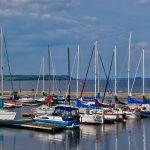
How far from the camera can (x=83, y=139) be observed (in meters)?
43.3

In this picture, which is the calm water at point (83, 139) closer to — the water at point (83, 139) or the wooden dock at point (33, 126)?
the water at point (83, 139)

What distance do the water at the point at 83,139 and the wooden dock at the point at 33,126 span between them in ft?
2.82

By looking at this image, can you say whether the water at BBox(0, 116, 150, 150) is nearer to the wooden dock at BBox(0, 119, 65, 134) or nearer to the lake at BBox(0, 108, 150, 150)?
the lake at BBox(0, 108, 150, 150)

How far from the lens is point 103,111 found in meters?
56.1

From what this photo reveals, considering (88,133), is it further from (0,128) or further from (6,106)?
(6,106)

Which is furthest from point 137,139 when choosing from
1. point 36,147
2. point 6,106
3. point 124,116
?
point 6,106

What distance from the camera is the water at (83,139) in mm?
39600

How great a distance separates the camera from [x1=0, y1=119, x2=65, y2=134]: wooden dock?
47044 millimetres

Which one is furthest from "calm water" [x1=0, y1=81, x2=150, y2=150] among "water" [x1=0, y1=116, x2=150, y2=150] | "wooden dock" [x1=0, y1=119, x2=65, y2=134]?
"wooden dock" [x1=0, y1=119, x2=65, y2=134]

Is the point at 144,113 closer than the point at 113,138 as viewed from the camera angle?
No

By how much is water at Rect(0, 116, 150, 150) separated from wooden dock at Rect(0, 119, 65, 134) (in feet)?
2.82

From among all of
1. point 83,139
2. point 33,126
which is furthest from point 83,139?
point 33,126

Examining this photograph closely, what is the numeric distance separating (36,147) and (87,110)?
18.0m

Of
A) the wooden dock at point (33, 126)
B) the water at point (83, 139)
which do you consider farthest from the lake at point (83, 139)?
the wooden dock at point (33, 126)
